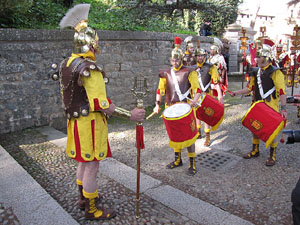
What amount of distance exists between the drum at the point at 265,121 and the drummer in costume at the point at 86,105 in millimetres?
2259

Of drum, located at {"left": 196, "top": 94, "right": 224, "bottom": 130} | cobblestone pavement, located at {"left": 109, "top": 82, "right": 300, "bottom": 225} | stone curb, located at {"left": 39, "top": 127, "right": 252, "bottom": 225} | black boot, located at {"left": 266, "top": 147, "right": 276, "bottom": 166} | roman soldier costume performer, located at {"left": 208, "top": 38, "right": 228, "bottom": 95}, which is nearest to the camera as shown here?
stone curb, located at {"left": 39, "top": 127, "right": 252, "bottom": 225}

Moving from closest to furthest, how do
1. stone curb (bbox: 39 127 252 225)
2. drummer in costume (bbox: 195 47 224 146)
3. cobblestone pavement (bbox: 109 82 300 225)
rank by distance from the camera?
1. stone curb (bbox: 39 127 252 225)
2. cobblestone pavement (bbox: 109 82 300 225)
3. drummer in costume (bbox: 195 47 224 146)

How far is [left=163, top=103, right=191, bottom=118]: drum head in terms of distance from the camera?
363 centimetres

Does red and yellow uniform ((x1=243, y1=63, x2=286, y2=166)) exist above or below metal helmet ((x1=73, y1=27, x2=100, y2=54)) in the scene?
below

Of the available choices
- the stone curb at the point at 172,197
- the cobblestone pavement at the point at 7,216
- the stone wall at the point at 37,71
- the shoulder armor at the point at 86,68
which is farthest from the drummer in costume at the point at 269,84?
the stone wall at the point at 37,71

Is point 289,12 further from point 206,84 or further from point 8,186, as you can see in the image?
point 8,186

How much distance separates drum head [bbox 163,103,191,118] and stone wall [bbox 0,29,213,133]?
127 inches

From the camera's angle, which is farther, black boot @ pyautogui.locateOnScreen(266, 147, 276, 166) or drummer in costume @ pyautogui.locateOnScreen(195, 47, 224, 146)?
drummer in costume @ pyautogui.locateOnScreen(195, 47, 224, 146)

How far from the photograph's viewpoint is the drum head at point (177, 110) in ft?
11.9

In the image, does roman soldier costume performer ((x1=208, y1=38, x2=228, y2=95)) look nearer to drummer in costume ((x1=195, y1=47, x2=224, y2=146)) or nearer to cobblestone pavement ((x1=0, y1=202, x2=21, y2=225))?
drummer in costume ((x1=195, y1=47, x2=224, y2=146))

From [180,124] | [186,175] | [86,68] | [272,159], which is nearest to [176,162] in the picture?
[186,175]

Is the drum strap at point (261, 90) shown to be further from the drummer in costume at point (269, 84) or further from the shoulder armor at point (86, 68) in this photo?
the shoulder armor at point (86, 68)

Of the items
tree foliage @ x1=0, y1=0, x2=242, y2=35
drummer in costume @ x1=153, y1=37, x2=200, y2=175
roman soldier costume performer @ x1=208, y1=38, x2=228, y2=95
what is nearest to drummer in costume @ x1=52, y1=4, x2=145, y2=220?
drummer in costume @ x1=153, y1=37, x2=200, y2=175

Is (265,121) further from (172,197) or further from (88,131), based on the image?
(88,131)
